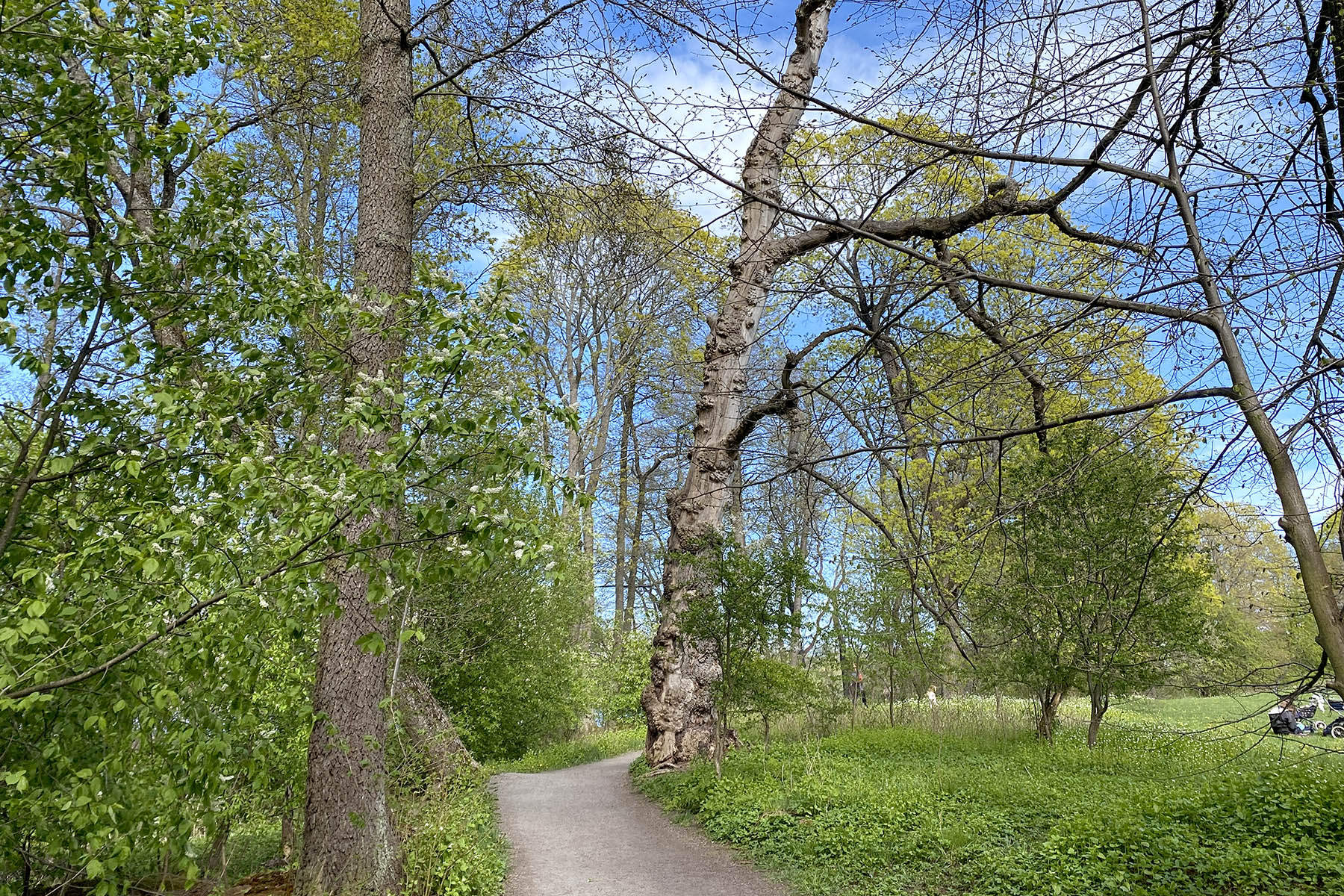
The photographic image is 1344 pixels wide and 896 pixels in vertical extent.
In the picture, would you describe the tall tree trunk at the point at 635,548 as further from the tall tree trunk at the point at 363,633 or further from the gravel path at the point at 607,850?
the tall tree trunk at the point at 363,633

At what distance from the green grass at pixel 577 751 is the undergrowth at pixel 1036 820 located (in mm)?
5368

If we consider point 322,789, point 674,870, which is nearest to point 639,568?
point 674,870

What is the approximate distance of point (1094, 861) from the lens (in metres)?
5.46

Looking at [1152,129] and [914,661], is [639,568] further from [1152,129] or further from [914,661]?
[1152,129]

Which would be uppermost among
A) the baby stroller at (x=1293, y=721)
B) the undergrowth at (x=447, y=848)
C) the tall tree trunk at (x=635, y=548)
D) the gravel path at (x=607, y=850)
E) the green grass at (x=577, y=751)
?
the tall tree trunk at (x=635, y=548)

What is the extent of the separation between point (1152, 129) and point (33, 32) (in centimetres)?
379

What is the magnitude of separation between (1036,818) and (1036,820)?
7 centimetres

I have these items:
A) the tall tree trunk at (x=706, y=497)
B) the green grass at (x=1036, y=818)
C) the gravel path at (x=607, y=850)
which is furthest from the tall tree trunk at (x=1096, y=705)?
the gravel path at (x=607, y=850)

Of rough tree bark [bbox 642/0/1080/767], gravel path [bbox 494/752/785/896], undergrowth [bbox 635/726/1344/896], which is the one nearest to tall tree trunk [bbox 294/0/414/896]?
gravel path [bbox 494/752/785/896]

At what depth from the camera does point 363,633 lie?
5.18 meters

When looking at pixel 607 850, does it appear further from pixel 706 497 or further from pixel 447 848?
pixel 706 497

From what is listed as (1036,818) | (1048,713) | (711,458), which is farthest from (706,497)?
(1048,713)

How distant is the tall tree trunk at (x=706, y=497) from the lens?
30.9ft

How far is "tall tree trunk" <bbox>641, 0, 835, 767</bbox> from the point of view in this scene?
30.9 ft
